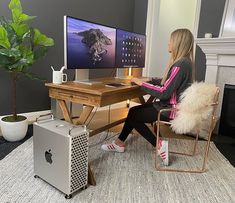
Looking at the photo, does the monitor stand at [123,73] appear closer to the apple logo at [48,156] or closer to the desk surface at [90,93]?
the desk surface at [90,93]

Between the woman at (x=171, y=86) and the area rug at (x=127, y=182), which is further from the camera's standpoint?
the woman at (x=171, y=86)

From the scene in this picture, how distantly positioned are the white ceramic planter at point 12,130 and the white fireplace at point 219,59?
7.83 ft

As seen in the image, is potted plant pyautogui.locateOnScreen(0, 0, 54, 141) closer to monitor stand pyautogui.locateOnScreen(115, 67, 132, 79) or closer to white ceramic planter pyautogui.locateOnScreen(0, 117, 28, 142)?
white ceramic planter pyautogui.locateOnScreen(0, 117, 28, 142)

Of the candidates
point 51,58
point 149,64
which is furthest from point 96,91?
point 149,64

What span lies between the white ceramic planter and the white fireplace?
2386 mm

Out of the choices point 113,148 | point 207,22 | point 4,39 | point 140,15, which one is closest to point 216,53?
point 207,22

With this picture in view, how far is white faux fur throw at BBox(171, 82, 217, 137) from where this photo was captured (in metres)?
1.88

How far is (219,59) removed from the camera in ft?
10.2

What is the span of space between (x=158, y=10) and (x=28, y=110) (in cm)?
263

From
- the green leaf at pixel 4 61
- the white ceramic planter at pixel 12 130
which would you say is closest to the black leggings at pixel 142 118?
the white ceramic planter at pixel 12 130

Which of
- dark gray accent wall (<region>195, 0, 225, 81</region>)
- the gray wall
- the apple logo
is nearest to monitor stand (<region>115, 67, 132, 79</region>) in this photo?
the gray wall

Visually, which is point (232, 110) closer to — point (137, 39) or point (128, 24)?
point (137, 39)

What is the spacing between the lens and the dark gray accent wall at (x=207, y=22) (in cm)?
312

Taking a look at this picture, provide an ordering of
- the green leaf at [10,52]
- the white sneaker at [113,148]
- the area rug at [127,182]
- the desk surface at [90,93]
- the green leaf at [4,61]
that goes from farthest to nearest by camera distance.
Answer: the white sneaker at [113,148] → the green leaf at [4,61] → the green leaf at [10,52] → the desk surface at [90,93] → the area rug at [127,182]
